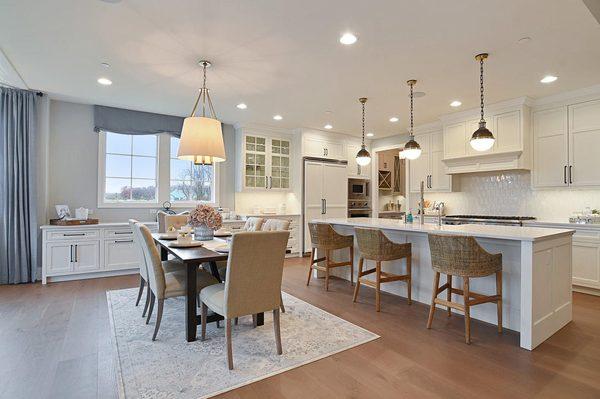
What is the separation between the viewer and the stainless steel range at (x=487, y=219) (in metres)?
4.96

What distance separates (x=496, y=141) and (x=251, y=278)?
15.3ft

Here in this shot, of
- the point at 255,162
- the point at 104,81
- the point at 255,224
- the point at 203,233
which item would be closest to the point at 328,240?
the point at 255,224

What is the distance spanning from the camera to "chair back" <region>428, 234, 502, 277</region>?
9.14ft

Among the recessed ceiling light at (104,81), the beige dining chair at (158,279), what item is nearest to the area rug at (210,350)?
the beige dining chair at (158,279)

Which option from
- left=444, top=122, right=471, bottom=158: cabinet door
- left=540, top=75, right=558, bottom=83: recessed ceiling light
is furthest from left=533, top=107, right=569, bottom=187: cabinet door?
left=444, top=122, right=471, bottom=158: cabinet door

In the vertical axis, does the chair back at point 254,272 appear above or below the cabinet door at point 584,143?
below

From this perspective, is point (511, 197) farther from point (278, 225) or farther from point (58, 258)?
point (58, 258)

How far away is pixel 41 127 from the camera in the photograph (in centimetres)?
485

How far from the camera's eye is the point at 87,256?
486 cm

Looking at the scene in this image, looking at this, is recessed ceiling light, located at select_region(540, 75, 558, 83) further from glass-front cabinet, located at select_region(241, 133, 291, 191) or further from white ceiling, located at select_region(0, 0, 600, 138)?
glass-front cabinet, located at select_region(241, 133, 291, 191)

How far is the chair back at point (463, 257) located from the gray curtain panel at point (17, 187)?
5.36 m

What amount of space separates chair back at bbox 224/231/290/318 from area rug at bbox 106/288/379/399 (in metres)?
0.39

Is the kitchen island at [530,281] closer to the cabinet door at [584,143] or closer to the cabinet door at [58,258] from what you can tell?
the cabinet door at [584,143]

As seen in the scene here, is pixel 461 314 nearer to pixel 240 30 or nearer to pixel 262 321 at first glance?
pixel 262 321
